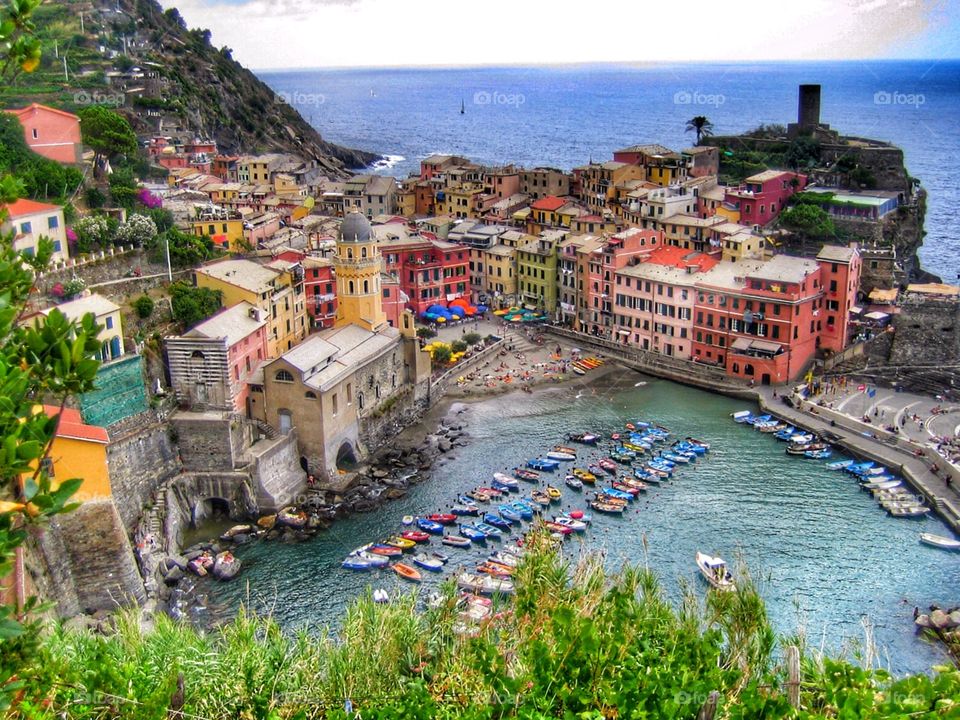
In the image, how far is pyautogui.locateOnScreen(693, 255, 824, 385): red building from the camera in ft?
141

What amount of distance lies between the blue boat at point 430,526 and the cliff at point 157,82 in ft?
130

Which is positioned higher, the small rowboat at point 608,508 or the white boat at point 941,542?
the small rowboat at point 608,508

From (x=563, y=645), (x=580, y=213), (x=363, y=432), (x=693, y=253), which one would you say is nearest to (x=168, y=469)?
(x=363, y=432)

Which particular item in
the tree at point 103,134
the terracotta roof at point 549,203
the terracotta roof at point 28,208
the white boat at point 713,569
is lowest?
the white boat at point 713,569

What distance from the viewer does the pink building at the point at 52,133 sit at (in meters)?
47.1

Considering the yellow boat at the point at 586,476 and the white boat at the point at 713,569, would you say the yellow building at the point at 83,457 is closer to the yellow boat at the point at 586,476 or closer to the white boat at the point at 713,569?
the yellow boat at the point at 586,476

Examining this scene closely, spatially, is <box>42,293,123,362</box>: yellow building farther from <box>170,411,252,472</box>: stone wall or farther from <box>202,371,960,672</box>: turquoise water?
<box>202,371,960,672</box>: turquoise water

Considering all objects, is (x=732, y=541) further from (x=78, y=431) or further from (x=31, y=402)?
(x=31, y=402)

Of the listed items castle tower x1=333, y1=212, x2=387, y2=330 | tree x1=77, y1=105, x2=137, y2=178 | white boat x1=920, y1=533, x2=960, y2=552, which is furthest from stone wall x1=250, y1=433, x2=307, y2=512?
tree x1=77, y1=105, x2=137, y2=178

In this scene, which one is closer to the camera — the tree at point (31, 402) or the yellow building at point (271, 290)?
the tree at point (31, 402)

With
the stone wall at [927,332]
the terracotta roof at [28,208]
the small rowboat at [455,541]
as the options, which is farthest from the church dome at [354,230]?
the stone wall at [927,332]

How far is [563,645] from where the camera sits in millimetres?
12711

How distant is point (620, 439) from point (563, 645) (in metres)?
25.8

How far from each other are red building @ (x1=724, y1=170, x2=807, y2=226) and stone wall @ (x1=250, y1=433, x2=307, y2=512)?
106 ft
